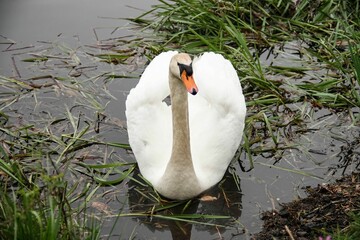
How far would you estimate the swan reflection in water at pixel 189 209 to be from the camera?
5.77m

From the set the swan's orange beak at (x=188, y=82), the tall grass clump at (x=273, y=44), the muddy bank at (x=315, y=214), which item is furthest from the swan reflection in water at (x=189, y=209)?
the swan's orange beak at (x=188, y=82)

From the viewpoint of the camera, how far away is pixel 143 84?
21.1 ft

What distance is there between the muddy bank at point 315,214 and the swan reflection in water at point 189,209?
33 centimetres

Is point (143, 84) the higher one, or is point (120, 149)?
point (143, 84)

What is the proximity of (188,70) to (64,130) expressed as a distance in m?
1.89

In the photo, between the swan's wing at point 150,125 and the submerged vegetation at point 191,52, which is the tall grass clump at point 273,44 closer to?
the submerged vegetation at point 191,52

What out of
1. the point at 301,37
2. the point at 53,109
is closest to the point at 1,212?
the point at 53,109

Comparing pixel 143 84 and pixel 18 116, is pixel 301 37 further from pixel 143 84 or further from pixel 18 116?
pixel 18 116

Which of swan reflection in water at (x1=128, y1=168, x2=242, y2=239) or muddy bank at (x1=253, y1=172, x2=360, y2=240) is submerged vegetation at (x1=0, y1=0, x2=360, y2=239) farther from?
muddy bank at (x1=253, y1=172, x2=360, y2=240)

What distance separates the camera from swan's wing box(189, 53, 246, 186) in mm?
6086

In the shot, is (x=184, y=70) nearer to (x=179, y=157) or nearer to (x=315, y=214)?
(x=179, y=157)

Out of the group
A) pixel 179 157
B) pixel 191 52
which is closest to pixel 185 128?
pixel 179 157

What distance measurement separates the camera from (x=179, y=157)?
579cm

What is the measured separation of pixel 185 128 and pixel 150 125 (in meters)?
0.49
